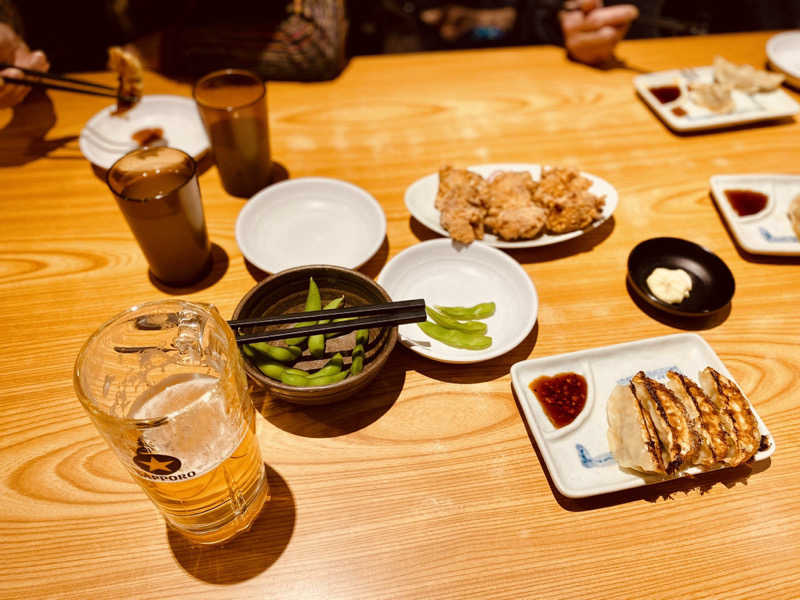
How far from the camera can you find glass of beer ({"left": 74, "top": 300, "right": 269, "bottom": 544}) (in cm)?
101

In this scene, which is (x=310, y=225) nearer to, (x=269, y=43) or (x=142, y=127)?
(x=142, y=127)

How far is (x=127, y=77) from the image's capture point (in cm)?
227

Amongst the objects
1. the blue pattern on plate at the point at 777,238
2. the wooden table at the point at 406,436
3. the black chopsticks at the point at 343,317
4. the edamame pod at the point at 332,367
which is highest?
the black chopsticks at the point at 343,317

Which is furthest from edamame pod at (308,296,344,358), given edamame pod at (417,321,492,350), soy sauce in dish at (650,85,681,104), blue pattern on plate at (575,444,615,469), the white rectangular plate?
soy sauce in dish at (650,85,681,104)

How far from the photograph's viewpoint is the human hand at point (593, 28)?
9.06 ft

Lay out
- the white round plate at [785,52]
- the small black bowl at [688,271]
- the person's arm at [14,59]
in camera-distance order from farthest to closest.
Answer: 1. the white round plate at [785,52]
2. the person's arm at [14,59]
3. the small black bowl at [688,271]

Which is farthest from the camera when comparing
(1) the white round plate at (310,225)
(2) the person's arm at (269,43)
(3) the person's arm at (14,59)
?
(2) the person's arm at (269,43)

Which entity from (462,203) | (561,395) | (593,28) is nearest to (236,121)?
(462,203)

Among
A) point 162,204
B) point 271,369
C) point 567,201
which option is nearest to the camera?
point 271,369

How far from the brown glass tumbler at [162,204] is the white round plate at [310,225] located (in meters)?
0.19

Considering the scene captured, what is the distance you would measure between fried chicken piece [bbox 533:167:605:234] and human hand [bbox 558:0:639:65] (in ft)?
3.68

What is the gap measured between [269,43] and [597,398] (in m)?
2.28

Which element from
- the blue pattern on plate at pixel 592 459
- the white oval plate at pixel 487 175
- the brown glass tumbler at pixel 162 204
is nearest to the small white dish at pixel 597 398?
the blue pattern on plate at pixel 592 459

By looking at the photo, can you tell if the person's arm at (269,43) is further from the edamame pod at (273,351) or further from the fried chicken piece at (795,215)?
the fried chicken piece at (795,215)
